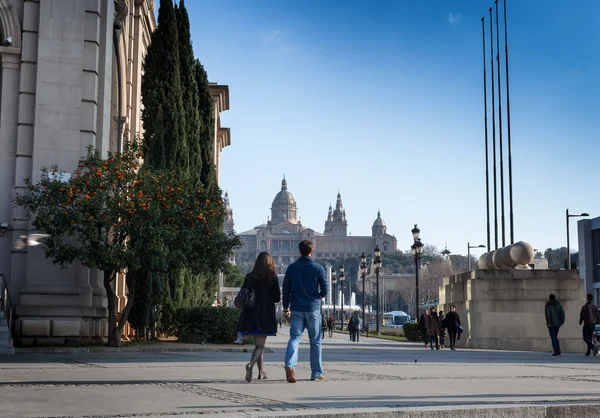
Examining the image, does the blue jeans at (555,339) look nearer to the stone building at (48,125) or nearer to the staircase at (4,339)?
the stone building at (48,125)

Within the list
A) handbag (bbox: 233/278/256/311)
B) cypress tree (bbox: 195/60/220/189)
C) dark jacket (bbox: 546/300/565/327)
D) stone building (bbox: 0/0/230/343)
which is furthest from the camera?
cypress tree (bbox: 195/60/220/189)

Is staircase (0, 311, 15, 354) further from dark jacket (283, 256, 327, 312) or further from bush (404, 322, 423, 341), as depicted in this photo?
bush (404, 322, 423, 341)

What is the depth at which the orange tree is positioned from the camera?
1969 cm

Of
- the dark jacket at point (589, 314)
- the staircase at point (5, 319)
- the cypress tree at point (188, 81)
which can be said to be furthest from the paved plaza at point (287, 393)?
the cypress tree at point (188, 81)

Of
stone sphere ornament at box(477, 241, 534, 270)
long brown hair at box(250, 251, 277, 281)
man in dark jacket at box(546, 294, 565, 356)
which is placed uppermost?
stone sphere ornament at box(477, 241, 534, 270)

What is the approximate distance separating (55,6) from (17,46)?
55.2 inches

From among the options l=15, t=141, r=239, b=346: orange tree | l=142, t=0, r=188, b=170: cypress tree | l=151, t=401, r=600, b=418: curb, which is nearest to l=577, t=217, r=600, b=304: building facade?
l=142, t=0, r=188, b=170: cypress tree

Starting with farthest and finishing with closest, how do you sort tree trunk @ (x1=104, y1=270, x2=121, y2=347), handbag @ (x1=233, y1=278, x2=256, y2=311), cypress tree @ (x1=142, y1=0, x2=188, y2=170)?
cypress tree @ (x1=142, y1=0, x2=188, y2=170)
tree trunk @ (x1=104, y1=270, x2=121, y2=347)
handbag @ (x1=233, y1=278, x2=256, y2=311)

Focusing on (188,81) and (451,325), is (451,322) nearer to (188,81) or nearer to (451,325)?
(451,325)

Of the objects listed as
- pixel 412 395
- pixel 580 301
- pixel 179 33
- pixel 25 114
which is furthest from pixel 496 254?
pixel 412 395

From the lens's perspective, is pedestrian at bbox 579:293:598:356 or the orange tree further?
pedestrian at bbox 579:293:598:356

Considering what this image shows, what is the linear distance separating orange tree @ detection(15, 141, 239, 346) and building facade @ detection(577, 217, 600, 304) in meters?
73.0

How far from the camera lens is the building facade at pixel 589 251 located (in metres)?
86.8

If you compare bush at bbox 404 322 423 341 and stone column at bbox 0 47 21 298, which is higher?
stone column at bbox 0 47 21 298
